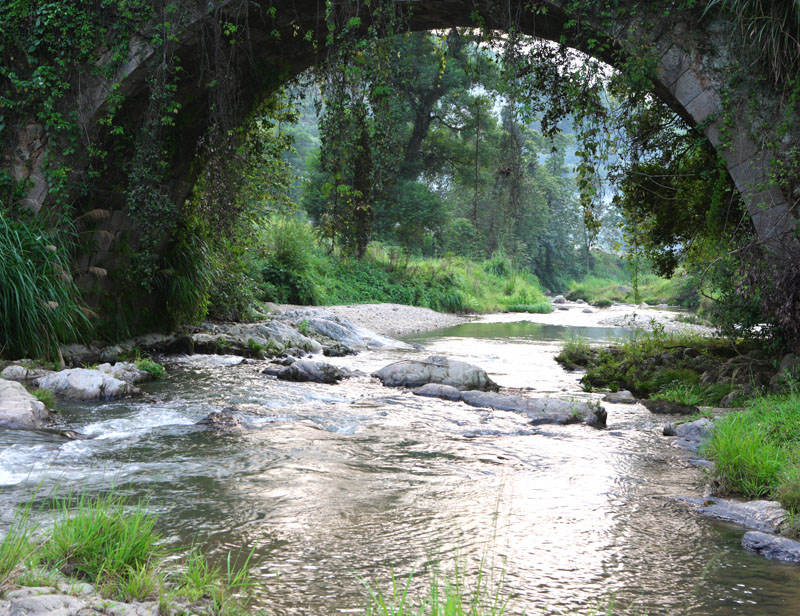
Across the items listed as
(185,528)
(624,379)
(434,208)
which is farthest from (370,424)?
(434,208)

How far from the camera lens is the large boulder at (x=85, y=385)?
22.6 ft

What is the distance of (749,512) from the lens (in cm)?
414

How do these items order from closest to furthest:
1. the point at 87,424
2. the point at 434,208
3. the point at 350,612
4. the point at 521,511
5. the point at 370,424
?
the point at 350,612
the point at 521,511
the point at 87,424
the point at 370,424
the point at 434,208

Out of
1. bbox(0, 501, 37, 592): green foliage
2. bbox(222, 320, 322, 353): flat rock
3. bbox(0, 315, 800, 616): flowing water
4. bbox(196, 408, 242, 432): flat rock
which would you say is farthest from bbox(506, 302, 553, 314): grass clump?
bbox(0, 501, 37, 592): green foliage

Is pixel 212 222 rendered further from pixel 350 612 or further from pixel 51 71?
pixel 350 612

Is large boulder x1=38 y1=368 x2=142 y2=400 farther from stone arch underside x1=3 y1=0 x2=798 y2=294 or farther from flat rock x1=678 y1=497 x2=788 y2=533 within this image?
flat rock x1=678 y1=497 x2=788 y2=533

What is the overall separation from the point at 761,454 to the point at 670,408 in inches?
120

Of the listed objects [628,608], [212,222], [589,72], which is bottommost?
[628,608]

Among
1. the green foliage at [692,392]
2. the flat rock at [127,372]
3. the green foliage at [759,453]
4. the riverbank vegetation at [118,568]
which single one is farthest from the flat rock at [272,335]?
the riverbank vegetation at [118,568]

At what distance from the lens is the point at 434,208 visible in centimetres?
3194

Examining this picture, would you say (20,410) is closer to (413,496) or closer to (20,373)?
(20,373)

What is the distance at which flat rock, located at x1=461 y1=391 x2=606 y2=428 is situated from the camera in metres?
7.00

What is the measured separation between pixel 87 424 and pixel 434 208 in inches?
1063

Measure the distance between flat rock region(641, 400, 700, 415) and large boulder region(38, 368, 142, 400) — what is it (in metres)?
5.82
